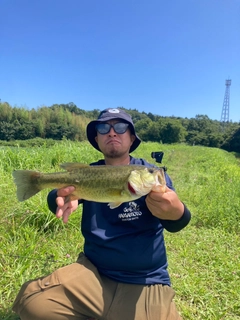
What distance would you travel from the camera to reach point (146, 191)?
152 cm

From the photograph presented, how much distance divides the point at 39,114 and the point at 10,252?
40.2 m

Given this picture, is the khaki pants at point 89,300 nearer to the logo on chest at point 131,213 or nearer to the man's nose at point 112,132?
the logo on chest at point 131,213

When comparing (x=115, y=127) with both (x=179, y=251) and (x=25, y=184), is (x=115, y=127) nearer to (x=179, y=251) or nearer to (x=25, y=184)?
(x=25, y=184)

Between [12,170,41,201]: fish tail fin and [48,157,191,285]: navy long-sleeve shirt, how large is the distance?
510 mm

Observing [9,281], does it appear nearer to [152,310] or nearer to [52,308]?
[52,308]

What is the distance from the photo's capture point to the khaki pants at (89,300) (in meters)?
1.73

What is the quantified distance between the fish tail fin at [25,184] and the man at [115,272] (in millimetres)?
196

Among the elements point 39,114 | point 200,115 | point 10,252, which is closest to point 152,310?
point 10,252

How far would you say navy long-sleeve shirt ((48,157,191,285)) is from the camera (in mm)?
1860

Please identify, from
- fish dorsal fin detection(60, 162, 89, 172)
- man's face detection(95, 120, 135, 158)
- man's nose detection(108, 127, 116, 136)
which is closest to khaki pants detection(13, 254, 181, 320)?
fish dorsal fin detection(60, 162, 89, 172)

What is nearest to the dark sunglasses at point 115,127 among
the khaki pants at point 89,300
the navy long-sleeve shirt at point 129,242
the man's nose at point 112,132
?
the man's nose at point 112,132

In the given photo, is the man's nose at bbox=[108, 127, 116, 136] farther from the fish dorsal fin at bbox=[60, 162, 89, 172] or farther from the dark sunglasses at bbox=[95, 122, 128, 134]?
the fish dorsal fin at bbox=[60, 162, 89, 172]

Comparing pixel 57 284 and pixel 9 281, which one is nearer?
pixel 57 284

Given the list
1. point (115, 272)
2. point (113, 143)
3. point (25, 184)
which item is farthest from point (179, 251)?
point (25, 184)
